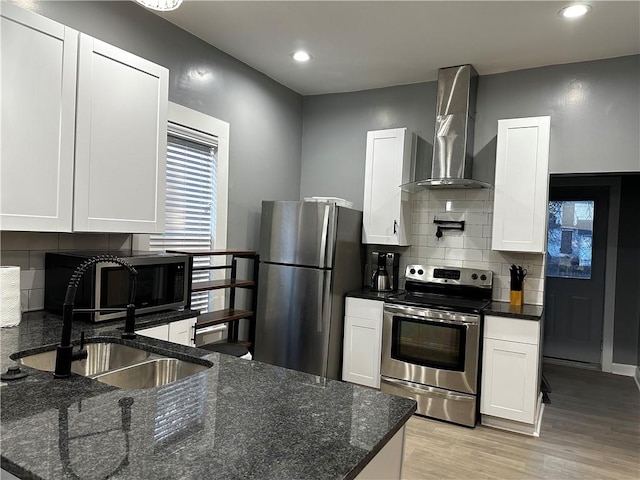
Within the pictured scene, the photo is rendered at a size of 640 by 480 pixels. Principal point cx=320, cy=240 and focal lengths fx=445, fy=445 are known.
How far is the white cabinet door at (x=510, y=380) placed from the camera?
3100mm

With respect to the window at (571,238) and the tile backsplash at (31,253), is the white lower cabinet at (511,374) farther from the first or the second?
the tile backsplash at (31,253)

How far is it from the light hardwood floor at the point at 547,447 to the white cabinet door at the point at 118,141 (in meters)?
2.17

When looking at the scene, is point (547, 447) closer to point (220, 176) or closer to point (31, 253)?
point (220, 176)

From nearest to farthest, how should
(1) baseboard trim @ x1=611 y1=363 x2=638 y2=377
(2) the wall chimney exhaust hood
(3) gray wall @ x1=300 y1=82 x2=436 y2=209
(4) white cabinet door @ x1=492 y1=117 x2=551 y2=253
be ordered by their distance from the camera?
(4) white cabinet door @ x1=492 y1=117 x2=551 y2=253 < (2) the wall chimney exhaust hood < (3) gray wall @ x1=300 y1=82 x2=436 y2=209 < (1) baseboard trim @ x1=611 y1=363 x2=638 y2=377

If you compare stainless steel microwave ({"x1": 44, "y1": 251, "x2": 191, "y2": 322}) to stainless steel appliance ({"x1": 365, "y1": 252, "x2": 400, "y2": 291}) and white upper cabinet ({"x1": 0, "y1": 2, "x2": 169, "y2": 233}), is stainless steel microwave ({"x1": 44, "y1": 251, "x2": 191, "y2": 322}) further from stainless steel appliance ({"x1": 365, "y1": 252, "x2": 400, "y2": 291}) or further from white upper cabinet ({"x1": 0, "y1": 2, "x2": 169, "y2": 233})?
stainless steel appliance ({"x1": 365, "y1": 252, "x2": 400, "y2": 291})

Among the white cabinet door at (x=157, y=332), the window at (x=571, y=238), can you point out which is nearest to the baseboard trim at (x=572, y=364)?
the window at (x=571, y=238)

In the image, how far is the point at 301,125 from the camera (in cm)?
472

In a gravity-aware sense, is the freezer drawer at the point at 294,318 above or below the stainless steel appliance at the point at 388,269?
below

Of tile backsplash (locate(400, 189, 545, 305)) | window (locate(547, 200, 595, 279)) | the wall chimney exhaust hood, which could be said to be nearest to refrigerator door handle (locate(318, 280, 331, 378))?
tile backsplash (locate(400, 189, 545, 305))

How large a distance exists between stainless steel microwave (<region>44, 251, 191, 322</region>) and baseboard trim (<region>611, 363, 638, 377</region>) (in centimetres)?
455

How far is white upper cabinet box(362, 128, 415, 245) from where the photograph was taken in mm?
3861

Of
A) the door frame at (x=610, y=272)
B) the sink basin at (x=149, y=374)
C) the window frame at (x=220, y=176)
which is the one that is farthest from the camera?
the door frame at (x=610, y=272)

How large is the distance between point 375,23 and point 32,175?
227cm

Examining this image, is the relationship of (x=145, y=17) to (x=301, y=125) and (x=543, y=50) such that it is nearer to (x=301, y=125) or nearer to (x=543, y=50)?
(x=301, y=125)
